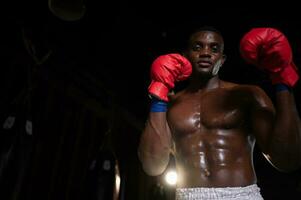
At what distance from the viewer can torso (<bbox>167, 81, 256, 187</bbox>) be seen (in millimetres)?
1446

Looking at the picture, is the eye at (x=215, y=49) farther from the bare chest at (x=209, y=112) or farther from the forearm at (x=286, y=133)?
the forearm at (x=286, y=133)

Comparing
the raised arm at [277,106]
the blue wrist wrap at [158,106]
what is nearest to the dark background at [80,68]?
the blue wrist wrap at [158,106]

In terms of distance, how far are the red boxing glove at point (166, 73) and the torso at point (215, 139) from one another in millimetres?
175

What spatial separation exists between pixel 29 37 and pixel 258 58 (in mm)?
2039

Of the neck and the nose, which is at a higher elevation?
the nose

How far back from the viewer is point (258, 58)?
144 cm

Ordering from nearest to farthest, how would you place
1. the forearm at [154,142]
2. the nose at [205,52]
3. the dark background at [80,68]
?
the forearm at [154,142] → the nose at [205,52] → the dark background at [80,68]

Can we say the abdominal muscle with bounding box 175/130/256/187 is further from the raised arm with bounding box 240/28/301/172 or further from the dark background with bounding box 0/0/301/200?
the dark background with bounding box 0/0/301/200

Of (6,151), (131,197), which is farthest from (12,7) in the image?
(131,197)

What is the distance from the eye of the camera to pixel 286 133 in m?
1.28

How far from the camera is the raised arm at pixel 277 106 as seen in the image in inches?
50.7

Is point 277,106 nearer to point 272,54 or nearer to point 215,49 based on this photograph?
point 272,54

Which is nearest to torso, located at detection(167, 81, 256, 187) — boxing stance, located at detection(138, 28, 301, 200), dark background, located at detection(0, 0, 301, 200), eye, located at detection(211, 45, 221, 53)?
boxing stance, located at detection(138, 28, 301, 200)

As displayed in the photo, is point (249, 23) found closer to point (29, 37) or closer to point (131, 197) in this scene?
point (29, 37)
